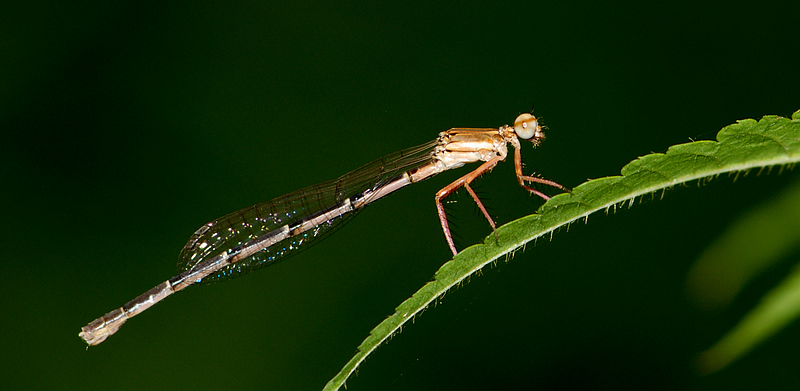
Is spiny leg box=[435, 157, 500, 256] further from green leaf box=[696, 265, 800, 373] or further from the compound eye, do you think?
green leaf box=[696, 265, 800, 373]

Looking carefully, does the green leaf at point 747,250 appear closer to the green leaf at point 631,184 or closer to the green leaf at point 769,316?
the green leaf at point 769,316

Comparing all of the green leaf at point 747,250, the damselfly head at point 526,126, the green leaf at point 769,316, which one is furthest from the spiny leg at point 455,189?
the green leaf at point 769,316

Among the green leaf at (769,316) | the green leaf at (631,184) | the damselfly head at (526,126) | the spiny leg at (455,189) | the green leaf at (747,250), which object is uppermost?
the damselfly head at (526,126)

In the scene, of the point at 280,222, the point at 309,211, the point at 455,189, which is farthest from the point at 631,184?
the point at 280,222

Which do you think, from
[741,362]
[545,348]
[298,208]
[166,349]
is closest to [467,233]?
[545,348]

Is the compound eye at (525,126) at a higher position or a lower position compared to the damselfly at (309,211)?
lower

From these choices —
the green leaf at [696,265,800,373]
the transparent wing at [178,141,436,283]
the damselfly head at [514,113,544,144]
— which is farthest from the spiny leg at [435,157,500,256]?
the green leaf at [696,265,800,373]
